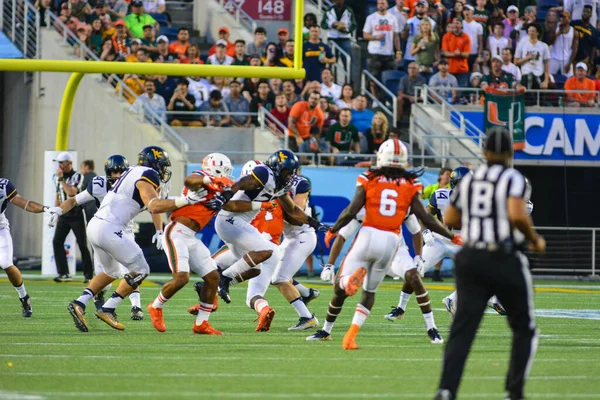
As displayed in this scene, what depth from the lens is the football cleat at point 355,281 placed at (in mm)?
9398

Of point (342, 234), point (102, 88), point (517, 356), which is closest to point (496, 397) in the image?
point (517, 356)

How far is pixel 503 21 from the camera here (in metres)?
22.9

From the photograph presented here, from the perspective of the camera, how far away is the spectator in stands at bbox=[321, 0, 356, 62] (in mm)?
22172

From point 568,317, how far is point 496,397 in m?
6.28

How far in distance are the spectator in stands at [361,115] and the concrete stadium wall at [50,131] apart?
3.17 meters

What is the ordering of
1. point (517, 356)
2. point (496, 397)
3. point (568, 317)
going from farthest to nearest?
point (568, 317), point (496, 397), point (517, 356)

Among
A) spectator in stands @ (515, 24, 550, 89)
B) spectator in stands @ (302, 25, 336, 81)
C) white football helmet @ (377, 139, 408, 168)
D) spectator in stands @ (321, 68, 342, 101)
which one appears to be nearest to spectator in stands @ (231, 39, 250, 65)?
spectator in stands @ (302, 25, 336, 81)

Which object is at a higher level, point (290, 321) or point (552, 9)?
point (552, 9)

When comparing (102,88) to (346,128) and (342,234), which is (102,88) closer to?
(346,128)

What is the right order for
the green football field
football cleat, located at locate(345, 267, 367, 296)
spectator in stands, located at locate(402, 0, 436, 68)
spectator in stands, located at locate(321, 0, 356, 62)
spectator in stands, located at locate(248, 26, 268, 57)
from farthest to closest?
spectator in stands, located at locate(321, 0, 356, 62)
spectator in stands, located at locate(402, 0, 436, 68)
spectator in stands, located at locate(248, 26, 268, 57)
football cleat, located at locate(345, 267, 367, 296)
the green football field

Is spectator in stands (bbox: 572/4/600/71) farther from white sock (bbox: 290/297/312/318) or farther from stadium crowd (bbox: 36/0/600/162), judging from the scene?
white sock (bbox: 290/297/312/318)

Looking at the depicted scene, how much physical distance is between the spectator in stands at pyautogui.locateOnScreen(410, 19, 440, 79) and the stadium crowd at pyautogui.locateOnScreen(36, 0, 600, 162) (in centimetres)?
2

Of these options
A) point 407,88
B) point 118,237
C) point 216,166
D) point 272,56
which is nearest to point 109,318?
point 118,237

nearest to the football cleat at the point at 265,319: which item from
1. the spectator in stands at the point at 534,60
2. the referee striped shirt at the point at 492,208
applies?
the referee striped shirt at the point at 492,208
